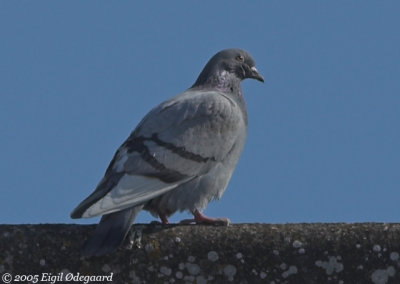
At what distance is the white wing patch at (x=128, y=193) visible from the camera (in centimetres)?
589

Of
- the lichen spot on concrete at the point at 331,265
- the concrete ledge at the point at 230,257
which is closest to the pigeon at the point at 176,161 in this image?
the concrete ledge at the point at 230,257

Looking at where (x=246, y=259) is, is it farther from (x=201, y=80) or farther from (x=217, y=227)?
(x=201, y=80)

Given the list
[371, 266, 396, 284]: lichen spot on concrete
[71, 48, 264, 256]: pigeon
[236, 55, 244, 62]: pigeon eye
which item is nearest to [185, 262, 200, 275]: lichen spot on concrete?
[371, 266, 396, 284]: lichen spot on concrete

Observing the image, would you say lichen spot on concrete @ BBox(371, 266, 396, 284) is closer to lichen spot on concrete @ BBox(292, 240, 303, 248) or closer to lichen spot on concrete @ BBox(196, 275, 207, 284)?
lichen spot on concrete @ BBox(292, 240, 303, 248)

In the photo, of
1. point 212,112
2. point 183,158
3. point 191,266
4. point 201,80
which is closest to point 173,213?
point 183,158

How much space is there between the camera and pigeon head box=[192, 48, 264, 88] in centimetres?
905

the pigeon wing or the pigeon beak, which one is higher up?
the pigeon beak

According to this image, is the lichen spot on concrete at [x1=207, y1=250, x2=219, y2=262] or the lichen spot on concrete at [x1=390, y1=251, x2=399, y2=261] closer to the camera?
the lichen spot on concrete at [x1=390, y1=251, x2=399, y2=261]

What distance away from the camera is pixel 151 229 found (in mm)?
4867

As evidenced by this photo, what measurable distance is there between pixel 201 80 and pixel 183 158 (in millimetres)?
2078

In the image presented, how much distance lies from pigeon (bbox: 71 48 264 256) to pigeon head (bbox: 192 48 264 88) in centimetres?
60

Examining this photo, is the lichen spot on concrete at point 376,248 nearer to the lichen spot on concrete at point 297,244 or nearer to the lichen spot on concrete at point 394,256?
the lichen spot on concrete at point 394,256

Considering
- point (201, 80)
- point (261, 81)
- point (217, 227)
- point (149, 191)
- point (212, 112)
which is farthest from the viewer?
point (261, 81)

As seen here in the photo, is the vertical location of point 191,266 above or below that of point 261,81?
below
